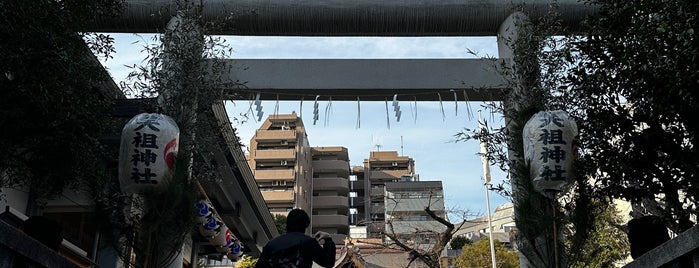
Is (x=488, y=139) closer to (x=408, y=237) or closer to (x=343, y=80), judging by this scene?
(x=343, y=80)

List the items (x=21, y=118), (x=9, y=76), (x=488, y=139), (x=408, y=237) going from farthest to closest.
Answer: (x=408, y=237) → (x=488, y=139) → (x=9, y=76) → (x=21, y=118)

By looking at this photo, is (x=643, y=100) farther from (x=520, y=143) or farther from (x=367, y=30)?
(x=367, y=30)

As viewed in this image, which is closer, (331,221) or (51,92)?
(51,92)

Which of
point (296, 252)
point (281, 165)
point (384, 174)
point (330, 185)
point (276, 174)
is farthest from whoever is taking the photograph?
point (384, 174)

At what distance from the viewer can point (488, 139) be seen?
21.9ft

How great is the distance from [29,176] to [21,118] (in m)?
1.64

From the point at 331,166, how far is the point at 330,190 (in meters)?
2.19

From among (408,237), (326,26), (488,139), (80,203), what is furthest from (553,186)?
(408,237)

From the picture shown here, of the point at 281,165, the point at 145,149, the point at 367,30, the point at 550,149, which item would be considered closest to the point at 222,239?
the point at 367,30

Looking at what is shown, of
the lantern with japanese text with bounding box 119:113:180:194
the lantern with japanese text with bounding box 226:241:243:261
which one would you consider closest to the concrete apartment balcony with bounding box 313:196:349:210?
the lantern with japanese text with bounding box 226:241:243:261

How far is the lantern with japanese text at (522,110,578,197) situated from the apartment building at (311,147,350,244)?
43152 mm

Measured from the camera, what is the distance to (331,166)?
52.4 meters

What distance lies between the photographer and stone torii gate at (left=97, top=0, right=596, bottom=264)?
8016mm

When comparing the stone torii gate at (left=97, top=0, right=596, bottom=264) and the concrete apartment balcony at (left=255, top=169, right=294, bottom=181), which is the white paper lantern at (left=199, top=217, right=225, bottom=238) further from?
the concrete apartment balcony at (left=255, top=169, right=294, bottom=181)
